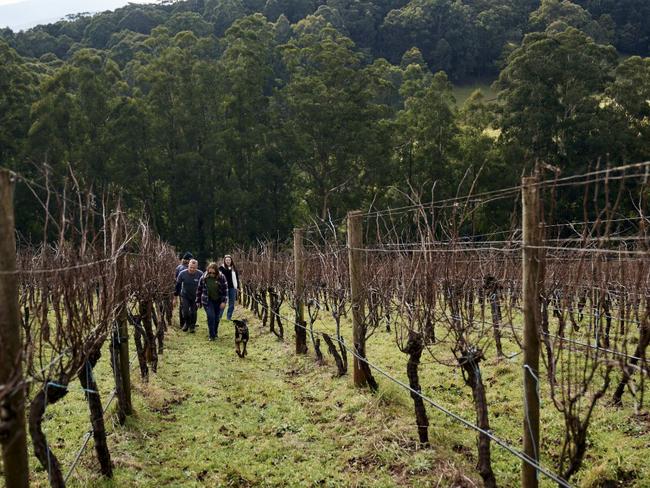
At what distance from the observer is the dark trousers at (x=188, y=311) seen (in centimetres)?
1173

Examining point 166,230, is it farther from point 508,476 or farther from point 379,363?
point 508,476

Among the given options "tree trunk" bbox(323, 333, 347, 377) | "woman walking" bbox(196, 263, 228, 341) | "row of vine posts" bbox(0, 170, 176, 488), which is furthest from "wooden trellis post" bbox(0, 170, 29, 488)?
"woman walking" bbox(196, 263, 228, 341)

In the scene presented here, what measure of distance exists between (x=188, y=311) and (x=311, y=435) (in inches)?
281

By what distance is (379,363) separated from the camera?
827cm

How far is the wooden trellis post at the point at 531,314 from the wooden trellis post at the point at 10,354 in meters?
2.63

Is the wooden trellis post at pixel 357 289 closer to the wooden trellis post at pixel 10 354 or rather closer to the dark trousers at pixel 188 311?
the wooden trellis post at pixel 10 354

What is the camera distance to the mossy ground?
4.39 metres

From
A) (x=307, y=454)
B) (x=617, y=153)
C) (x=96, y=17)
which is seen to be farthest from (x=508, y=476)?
(x=96, y=17)

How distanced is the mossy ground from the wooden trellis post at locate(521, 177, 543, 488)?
71 cm

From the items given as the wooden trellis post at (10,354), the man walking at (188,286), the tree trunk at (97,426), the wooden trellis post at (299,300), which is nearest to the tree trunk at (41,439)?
the wooden trellis post at (10,354)

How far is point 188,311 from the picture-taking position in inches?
473

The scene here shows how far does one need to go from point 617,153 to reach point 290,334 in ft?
75.7

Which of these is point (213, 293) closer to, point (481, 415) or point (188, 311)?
point (188, 311)

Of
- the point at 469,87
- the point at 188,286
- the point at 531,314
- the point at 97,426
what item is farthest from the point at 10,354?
the point at 469,87
